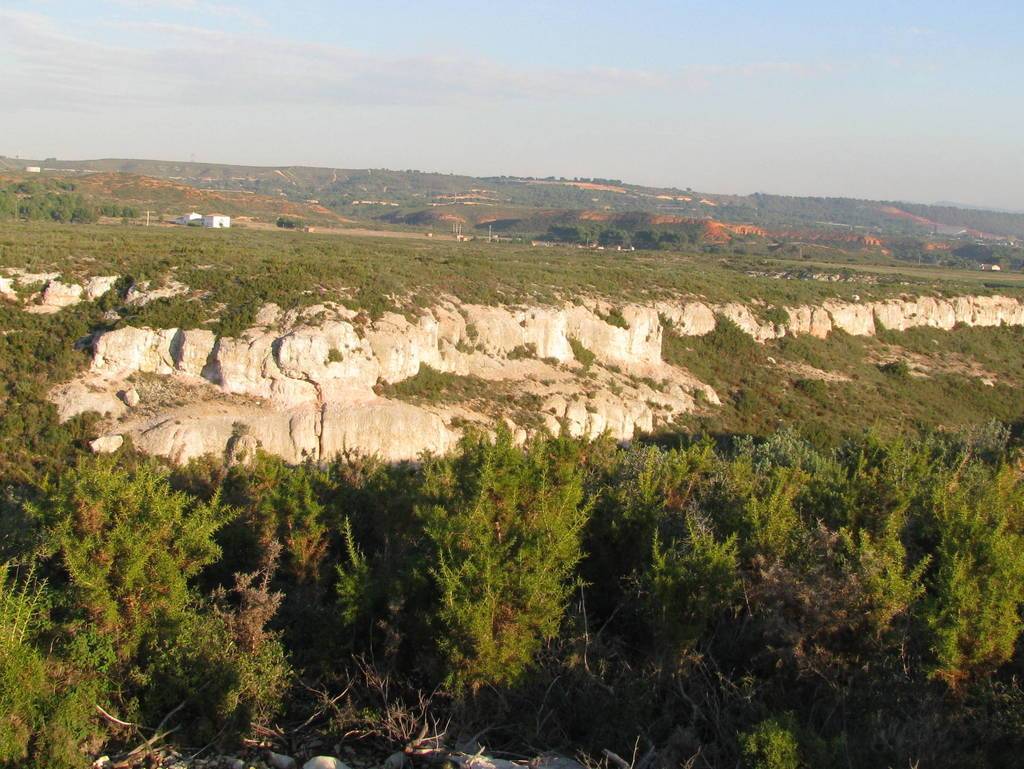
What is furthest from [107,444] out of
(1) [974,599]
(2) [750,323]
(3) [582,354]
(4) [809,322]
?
(4) [809,322]

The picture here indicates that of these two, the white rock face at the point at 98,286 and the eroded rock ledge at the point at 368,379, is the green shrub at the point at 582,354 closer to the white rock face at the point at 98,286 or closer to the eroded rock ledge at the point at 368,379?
the eroded rock ledge at the point at 368,379

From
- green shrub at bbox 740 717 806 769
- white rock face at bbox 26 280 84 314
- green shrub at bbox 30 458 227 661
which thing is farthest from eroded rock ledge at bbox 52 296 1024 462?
green shrub at bbox 740 717 806 769

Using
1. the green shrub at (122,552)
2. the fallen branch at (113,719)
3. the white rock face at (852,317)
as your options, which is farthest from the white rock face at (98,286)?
the white rock face at (852,317)

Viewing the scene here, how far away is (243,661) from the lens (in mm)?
8641

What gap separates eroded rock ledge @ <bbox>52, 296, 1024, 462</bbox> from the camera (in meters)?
24.8

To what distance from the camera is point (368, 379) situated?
28.6 metres

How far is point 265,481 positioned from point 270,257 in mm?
24678

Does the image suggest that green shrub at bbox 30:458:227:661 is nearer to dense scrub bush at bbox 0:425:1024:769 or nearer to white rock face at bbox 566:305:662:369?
dense scrub bush at bbox 0:425:1024:769

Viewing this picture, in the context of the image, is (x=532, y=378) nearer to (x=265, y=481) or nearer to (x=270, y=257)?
(x=270, y=257)

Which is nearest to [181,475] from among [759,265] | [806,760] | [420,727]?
[420,727]

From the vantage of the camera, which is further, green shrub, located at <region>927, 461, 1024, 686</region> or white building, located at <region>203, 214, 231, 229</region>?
white building, located at <region>203, 214, 231, 229</region>

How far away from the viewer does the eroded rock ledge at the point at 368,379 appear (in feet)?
81.3

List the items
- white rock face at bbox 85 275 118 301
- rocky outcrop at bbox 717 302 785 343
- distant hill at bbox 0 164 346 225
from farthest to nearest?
distant hill at bbox 0 164 346 225, rocky outcrop at bbox 717 302 785 343, white rock face at bbox 85 275 118 301

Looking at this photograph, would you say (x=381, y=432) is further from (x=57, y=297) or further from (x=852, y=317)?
(x=852, y=317)
